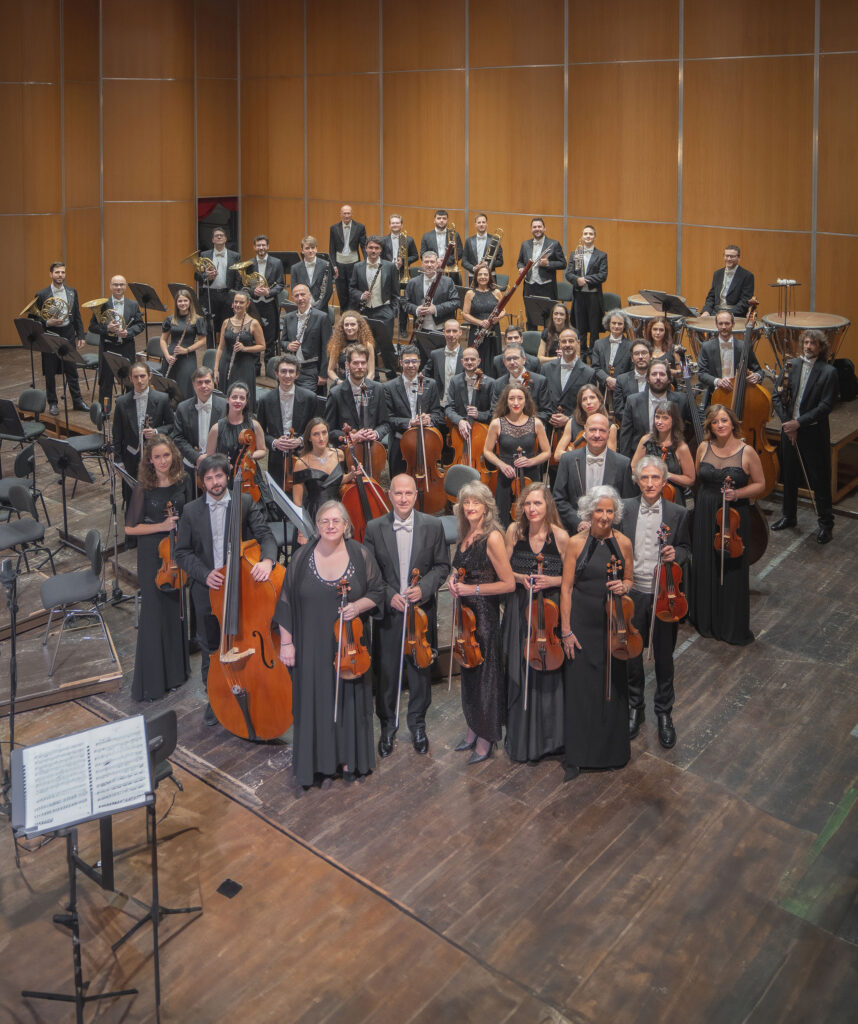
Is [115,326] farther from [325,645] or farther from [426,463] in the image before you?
[325,645]

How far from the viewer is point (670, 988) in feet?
13.1

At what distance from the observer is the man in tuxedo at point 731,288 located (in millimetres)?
9211

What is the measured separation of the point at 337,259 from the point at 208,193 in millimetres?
4370

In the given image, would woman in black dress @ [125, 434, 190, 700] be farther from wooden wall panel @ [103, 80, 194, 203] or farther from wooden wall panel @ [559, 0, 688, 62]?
wooden wall panel @ [103, 80, 194, 203]

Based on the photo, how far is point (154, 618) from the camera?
5.94 metres

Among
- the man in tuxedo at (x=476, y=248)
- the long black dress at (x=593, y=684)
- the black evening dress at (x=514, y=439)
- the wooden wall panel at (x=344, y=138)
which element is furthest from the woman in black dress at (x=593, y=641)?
the wooden wall panel at (x=344, y=138)

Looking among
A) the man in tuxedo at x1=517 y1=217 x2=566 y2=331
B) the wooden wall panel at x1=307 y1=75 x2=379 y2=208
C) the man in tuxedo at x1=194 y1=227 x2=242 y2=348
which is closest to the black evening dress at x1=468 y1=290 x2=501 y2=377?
the man in tuxedo at x1=517 y1=217 x2=566 y2=331

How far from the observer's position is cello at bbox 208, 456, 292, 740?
5129 mm

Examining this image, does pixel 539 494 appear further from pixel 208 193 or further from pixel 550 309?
pixel 208 193

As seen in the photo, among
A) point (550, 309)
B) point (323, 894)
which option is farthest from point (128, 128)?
point (323, 894)

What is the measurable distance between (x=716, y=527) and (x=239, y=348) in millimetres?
3840

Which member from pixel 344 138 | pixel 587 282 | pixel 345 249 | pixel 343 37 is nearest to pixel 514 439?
pixel 587 282

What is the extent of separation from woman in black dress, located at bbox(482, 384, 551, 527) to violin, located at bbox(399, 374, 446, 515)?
455mm

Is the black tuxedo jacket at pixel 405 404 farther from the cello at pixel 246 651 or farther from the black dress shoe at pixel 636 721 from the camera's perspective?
the black dress shoe at pixel 636 721
